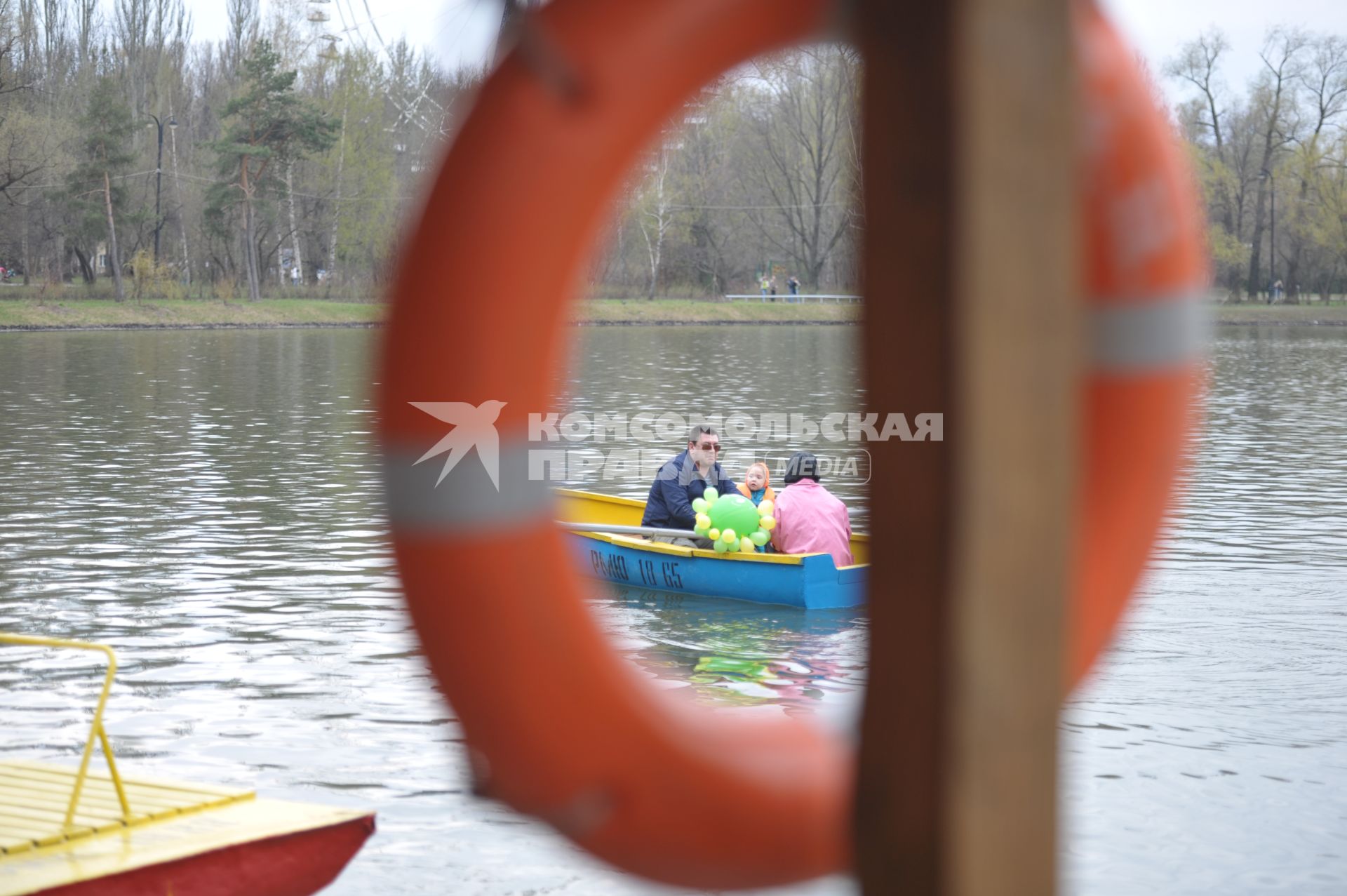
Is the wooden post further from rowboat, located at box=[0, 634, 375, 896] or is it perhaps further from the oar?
the oar

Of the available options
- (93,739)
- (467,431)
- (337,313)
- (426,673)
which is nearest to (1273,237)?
(337,313)

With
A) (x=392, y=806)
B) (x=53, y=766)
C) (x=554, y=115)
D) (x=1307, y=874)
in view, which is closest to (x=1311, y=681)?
(x=1307, y=874)

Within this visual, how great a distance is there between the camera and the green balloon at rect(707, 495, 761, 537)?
11.5 metres

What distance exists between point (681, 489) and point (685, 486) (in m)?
0.04

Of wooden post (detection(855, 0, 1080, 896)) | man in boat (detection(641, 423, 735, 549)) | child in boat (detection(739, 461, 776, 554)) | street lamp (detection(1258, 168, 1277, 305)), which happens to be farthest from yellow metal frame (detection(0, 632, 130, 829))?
street lamp (detection(1258, 168, 1277, 305))

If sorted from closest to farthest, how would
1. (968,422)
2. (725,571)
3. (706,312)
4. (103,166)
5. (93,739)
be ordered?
(968,422), (93,739), (725,571), (103,166), (706,312)

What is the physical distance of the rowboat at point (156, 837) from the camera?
4559 mm

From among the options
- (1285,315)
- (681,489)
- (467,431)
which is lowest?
(681,489)

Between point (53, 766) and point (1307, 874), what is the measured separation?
4.82 meters

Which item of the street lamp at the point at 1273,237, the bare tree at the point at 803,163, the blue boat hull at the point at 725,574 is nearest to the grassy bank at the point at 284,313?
the bare tree at the point at 803,163

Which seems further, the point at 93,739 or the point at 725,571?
the point at 725,571

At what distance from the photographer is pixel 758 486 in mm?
12047

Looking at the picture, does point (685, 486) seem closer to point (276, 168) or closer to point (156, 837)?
point (156, 837)

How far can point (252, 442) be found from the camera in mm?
21703
